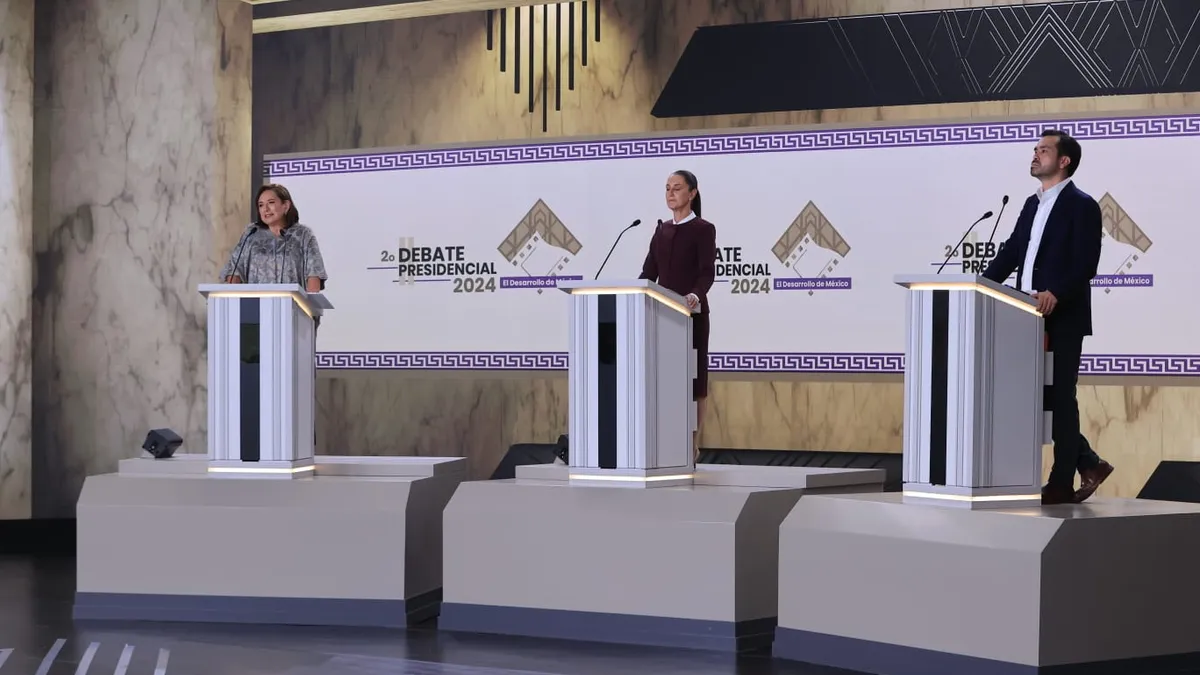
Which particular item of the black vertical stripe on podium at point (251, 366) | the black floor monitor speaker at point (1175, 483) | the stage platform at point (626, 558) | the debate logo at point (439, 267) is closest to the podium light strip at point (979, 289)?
the stage platform at point (626, 558)

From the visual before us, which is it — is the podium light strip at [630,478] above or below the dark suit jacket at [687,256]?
below

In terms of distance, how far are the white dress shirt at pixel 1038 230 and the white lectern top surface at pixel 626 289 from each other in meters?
1.22

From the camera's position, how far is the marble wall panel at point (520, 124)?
24.8 feet

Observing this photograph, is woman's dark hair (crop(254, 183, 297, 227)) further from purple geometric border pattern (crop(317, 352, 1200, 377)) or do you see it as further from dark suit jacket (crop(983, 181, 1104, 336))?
dark suit jacket (crop(983, 181, 1104, 336))

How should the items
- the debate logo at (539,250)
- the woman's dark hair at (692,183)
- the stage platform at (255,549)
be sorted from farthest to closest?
the debate logo at (539,250) → the woman's dark hair at (692,183) → the stage platform at (255,549)

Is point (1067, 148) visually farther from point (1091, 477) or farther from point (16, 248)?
point (16, 248)

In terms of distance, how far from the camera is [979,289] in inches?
174

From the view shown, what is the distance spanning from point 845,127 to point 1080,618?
3.37 metres

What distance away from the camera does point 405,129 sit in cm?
880

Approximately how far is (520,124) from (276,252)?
2916 mm

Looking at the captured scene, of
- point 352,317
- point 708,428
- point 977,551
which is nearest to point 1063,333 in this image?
point 977,551

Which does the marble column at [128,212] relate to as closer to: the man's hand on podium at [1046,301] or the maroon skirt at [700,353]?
the maroon skirt at [700,353]

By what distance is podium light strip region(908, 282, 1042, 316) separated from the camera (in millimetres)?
4426

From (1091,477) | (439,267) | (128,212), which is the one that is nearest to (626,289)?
(1091,477)
